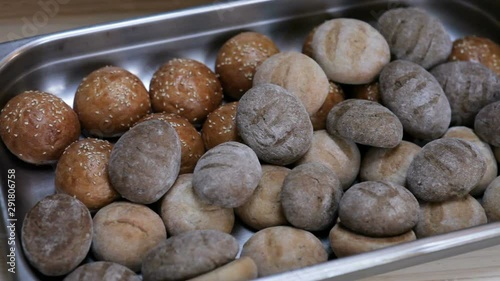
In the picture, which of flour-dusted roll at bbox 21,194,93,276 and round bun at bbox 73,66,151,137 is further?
round bun at bbox 73,66,151,137

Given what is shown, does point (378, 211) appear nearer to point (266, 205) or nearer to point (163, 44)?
point (266, 205)

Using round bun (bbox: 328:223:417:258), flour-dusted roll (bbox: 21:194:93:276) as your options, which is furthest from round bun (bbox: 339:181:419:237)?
flour-dusted roll (bbox: 21:194:93:276)

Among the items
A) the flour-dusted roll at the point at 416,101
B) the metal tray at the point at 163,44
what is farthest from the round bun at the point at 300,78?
the metal tray at the point at 163,44

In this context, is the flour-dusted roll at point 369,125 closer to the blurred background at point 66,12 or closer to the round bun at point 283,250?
the round bun at point 283,250

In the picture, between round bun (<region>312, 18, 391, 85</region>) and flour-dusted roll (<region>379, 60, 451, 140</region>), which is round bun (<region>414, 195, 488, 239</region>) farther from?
round bun (<region>312, 18, 391, 85</region>)

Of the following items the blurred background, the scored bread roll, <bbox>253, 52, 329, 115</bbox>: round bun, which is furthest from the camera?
the blurred background

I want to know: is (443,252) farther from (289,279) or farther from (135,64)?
(135,64)

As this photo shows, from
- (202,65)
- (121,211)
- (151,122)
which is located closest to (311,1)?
(202,65)
